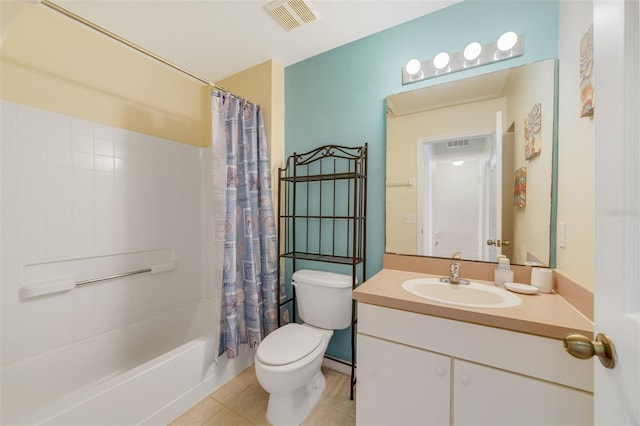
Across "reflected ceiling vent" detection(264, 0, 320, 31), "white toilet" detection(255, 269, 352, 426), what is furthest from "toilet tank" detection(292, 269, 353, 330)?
"reflected ceiling vent" detection(264, 0, 320, 31)

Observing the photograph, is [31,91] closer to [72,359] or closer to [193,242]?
[193,242]

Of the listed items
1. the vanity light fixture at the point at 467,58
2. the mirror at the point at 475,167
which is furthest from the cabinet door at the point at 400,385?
the vanity light fixture at the point at 467,58

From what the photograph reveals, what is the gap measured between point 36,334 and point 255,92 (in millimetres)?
2109

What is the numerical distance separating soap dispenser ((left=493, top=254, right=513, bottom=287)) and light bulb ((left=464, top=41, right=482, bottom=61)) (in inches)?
43.5

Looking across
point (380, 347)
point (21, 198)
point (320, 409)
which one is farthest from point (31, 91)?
point (320, 409)

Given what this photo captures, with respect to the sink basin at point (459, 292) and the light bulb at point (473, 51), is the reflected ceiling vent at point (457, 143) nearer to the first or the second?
the light bulb at point (473, 51)

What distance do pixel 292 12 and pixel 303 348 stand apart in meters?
1.95

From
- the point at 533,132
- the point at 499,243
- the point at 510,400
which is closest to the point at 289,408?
the point at 510,400

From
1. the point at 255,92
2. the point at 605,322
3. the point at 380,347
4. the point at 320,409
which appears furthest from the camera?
the point at 255,92

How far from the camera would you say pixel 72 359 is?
1520mm

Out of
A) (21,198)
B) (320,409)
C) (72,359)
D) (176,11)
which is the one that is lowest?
(320,409)

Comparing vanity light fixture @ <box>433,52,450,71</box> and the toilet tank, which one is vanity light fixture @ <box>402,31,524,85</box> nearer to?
vanity light fixture @ <box>433,52,450,71</box>

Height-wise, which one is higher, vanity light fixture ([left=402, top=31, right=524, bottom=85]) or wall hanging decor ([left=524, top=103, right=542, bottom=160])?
vanity light fixture ([left=402, top=31, right=524, bottom=85])

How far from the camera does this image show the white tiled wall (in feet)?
4.42
